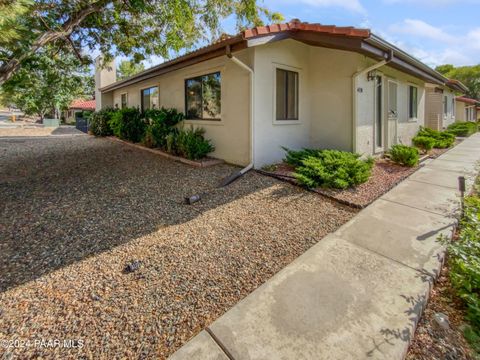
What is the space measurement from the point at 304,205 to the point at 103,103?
56.5ft

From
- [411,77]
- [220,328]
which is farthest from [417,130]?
[220,328]

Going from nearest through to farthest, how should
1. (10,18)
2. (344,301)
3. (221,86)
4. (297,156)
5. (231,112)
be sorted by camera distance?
(344,301) < (10,18) < (297,156) < (231,112) < (221,86)

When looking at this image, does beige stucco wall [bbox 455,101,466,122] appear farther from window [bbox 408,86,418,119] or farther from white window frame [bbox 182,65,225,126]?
white window frame [bbox 182,65,225,126]

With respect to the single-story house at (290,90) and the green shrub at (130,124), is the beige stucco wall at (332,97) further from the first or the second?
the green shrub at (130,124)

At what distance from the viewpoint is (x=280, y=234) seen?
3713 mm

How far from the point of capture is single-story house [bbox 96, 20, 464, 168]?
6.08 m

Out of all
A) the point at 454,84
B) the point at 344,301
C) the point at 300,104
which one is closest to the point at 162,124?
the point at 300,104

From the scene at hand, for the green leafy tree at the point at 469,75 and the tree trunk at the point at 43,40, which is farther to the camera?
the green leafy tree at the point at 469,75

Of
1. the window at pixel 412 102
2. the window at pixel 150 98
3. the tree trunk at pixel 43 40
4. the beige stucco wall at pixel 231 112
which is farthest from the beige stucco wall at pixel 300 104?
the window at pixel 150 98

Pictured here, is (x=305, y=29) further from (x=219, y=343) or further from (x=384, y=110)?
(x=219, y=343)

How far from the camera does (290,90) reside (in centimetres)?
739

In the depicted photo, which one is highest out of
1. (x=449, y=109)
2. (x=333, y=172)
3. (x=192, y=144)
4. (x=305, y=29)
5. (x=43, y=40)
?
(x=449, y=109)

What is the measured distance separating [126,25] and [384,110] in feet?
27.0

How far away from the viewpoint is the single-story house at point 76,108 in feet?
120
